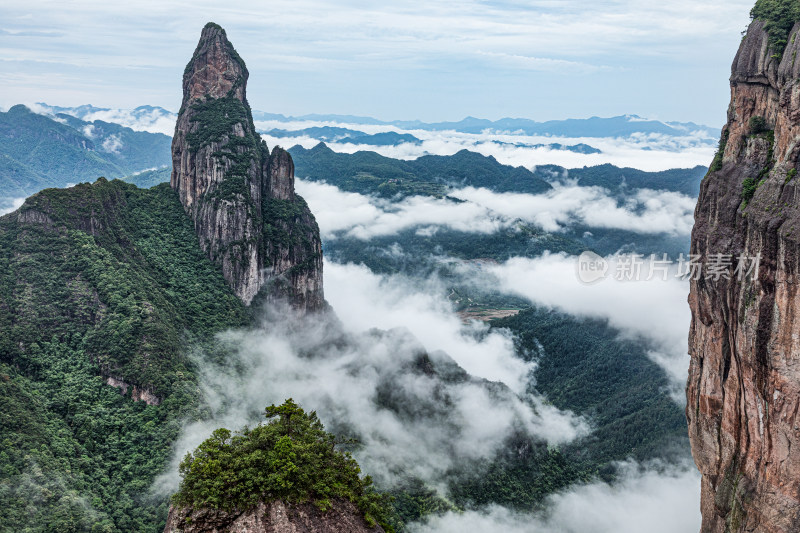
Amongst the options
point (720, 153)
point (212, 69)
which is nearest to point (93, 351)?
point (720, 153)

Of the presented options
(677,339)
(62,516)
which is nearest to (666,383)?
(677,339)

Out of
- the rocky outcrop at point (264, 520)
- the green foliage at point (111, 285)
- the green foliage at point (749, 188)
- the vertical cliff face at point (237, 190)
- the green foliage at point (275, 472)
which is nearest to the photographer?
the rocky outcrop at point (264, 520)

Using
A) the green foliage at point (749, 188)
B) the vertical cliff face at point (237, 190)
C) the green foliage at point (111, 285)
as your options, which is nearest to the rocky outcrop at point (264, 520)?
the green foliage at point (749, 188)

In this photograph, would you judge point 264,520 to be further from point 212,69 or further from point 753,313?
point 212,69

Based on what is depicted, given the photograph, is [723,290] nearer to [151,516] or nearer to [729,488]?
[729,488]

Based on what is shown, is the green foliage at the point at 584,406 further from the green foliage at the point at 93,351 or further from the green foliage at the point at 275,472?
the green foliage at the point at 93,351

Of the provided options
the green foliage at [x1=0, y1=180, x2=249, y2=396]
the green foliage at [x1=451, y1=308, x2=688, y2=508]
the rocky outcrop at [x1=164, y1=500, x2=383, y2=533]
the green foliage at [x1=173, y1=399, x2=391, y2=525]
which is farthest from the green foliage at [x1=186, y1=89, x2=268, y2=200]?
the rocky outcrop at [x1=164, y1=500, x2=383, y2=533]
